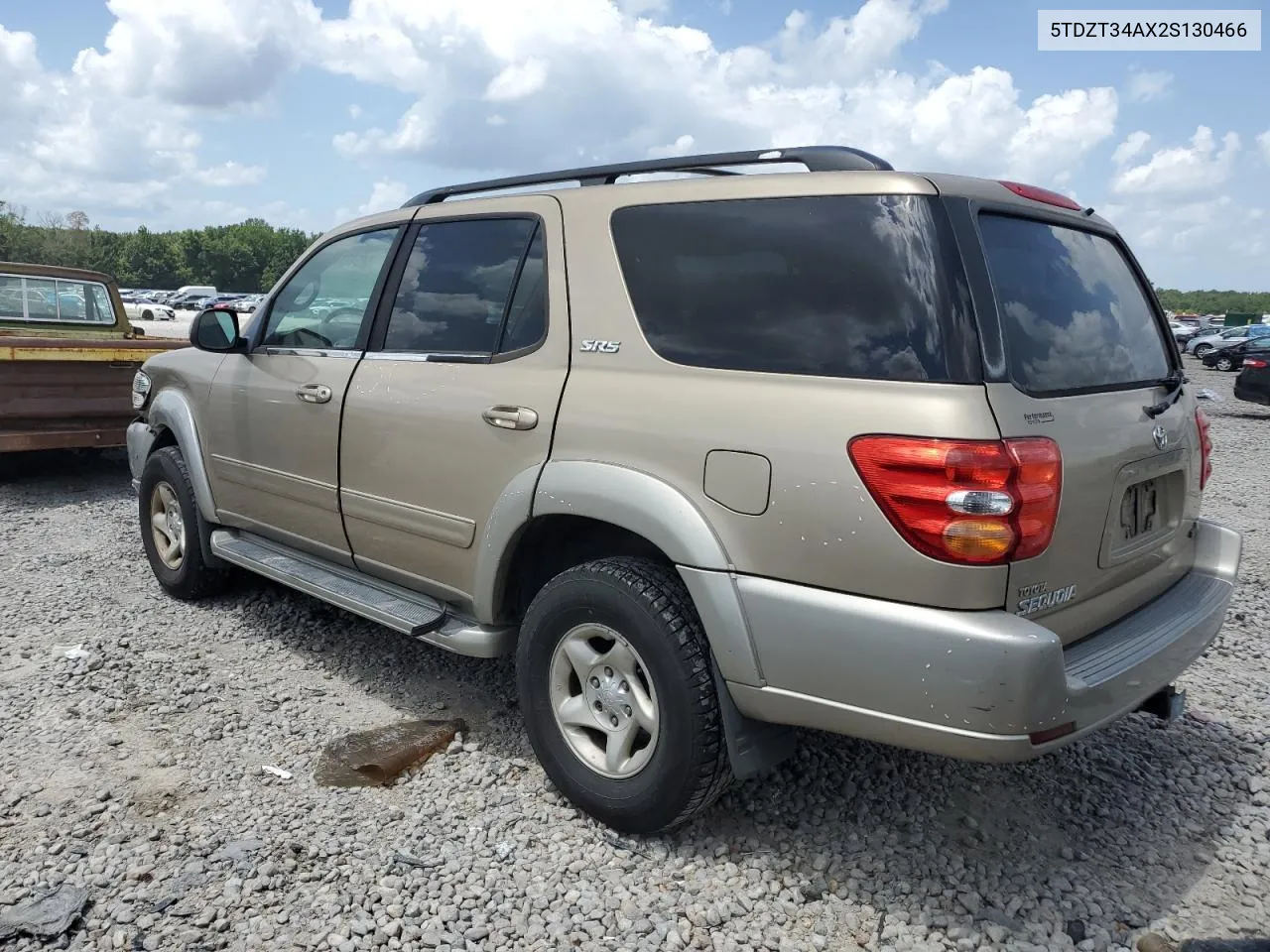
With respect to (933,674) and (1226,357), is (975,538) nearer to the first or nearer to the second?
(933,674)

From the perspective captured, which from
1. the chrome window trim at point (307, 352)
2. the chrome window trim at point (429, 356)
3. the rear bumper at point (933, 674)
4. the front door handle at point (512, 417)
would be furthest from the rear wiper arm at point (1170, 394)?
the chrome window trim at point (307, 352)

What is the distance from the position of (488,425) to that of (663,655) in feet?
3.39

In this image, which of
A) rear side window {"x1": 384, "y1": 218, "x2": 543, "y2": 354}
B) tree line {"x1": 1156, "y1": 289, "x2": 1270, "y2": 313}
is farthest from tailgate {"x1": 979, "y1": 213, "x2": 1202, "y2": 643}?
tree line {"x1": 1156, "y1": 289, "x2": 1270, "y2": 313}

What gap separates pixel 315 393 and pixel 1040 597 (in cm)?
288

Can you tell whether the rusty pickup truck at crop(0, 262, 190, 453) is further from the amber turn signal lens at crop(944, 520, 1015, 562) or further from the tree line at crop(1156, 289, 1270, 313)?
the tree line at crop(1156, 289, 1270, 313)

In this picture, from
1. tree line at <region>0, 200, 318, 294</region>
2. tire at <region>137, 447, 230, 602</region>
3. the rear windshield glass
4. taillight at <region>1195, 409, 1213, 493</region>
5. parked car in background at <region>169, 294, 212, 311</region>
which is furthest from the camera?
tree line at <region>0, 200, 318, 294</region>

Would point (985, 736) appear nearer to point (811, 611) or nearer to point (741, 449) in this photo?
point (811, 611)

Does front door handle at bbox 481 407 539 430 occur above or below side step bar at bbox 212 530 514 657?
above

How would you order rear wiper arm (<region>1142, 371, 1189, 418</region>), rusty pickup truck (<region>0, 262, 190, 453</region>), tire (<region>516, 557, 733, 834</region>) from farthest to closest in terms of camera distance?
rusty pickup truck (<region>0, 262, 190, 453</region>) < rear wiper arm (<region>1142, 371, 1189, 418</region>) < tire (<region>516, 557, 733, 834</region>)

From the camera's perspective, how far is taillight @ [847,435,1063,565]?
2.29 meters

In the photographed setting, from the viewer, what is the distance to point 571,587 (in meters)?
2.99

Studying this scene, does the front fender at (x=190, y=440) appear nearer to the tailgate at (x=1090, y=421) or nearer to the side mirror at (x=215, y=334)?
the side mirror at (x=215, y=334)

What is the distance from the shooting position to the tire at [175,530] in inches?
192

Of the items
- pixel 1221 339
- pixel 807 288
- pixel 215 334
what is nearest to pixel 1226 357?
pixel 1221 339
